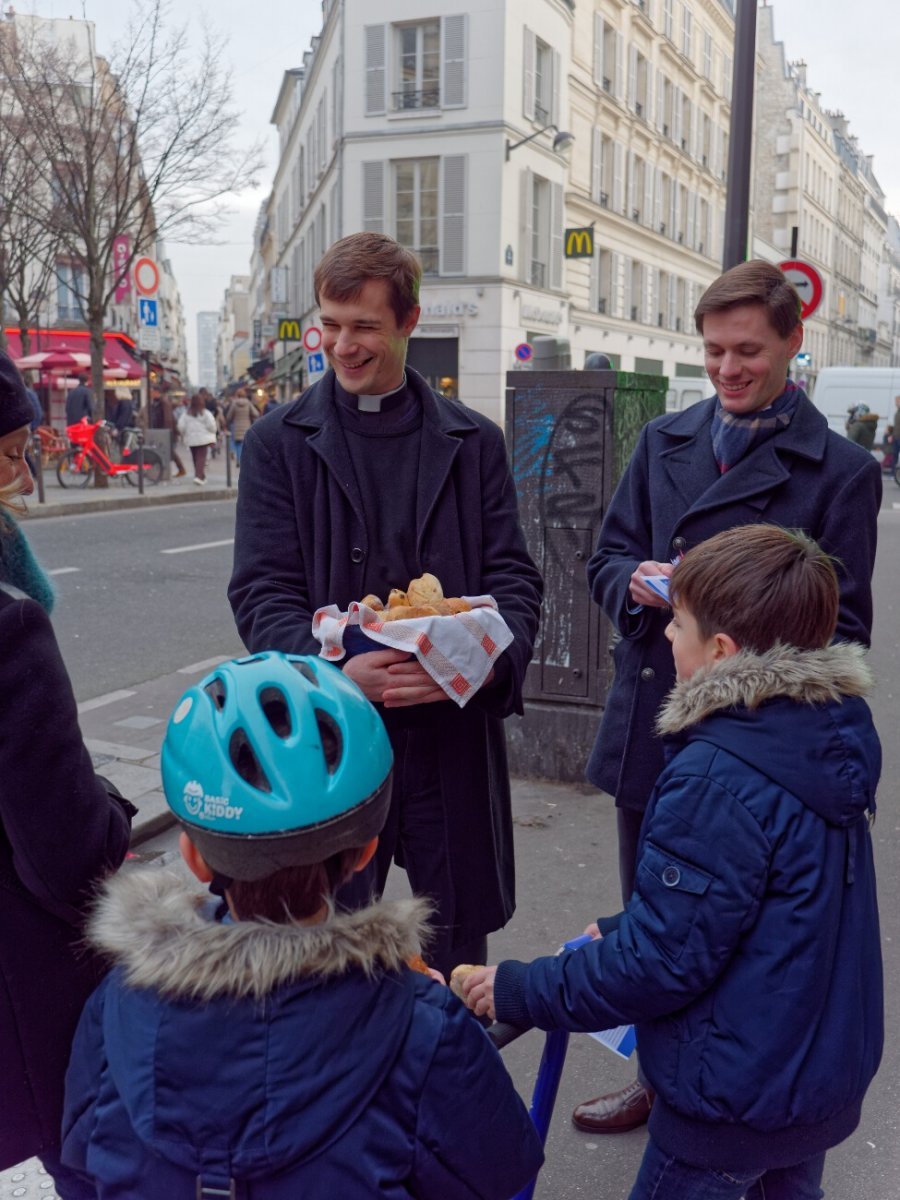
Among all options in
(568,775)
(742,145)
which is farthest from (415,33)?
(568,775)

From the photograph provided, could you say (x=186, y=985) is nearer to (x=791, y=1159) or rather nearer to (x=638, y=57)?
(x=791, y=1159)

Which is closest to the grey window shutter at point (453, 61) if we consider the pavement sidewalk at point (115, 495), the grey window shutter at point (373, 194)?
the grey window shutter at point (373, 194)

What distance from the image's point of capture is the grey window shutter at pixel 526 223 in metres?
30.5

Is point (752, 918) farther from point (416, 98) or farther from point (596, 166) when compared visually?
point (596, 166)

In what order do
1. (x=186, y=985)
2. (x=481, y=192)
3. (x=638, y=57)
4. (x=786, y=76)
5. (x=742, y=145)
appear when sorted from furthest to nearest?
(x=786, y=76)
(x=638, y=57)
(x=481, y=192)
(x=742, y=145)
(x=186, y=985)

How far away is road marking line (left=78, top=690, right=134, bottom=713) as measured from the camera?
20.9ft

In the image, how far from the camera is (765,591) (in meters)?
1.80

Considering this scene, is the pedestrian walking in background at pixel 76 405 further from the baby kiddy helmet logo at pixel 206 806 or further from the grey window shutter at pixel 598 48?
the baby kiddy helmet logo at pixel 206 806

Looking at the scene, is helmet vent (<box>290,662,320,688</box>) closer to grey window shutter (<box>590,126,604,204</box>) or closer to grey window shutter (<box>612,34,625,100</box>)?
grey window shutter (<box>590,126,604,204</box>)

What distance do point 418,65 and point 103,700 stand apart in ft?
92.3

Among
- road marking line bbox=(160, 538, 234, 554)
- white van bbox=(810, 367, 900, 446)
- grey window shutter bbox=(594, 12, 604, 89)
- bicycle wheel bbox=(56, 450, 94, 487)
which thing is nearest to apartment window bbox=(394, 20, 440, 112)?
grey window shutter bbox=(594, 12, 604, 89)

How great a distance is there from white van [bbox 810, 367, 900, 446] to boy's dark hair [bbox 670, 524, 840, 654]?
26.0 m

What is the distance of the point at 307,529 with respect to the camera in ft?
8.14

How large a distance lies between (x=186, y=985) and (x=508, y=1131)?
1.53 ft
